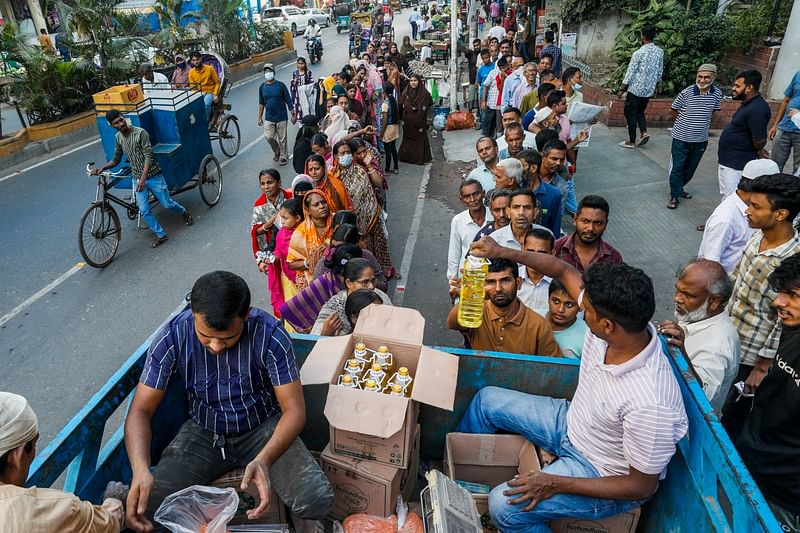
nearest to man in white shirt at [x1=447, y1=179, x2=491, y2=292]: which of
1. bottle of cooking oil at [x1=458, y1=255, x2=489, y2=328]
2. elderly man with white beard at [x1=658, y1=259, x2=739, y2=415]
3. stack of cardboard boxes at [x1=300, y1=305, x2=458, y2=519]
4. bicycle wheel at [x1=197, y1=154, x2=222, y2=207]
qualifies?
bottle of cooking oil at [x1=458, y1=255, x2=489, y2=328]

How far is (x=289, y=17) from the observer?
32.0 meters

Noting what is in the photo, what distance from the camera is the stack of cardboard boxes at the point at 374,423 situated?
2.32m

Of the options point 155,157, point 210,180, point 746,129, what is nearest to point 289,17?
point 210,180

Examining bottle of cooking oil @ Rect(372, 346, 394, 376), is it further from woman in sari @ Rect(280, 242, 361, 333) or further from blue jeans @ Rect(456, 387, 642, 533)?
woman in sari @ Rect(280, 242, 361, 333)

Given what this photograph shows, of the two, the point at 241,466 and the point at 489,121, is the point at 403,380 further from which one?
the point at 489,121

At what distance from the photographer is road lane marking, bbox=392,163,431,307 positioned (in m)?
5.67

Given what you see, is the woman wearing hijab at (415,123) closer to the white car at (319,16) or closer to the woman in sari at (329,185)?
the woman in sari at (329,185)

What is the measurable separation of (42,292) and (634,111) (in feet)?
30.3

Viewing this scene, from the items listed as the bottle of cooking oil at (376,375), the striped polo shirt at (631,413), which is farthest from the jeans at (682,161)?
the bottle of cooking oil at (376,375)

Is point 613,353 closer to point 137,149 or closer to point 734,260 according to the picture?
point 734,260

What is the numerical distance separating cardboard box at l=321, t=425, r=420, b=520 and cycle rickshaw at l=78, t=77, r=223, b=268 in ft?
16.2

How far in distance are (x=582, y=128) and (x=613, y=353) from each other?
5544 mm

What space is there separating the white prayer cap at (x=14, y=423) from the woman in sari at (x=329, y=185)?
3633 millimetres

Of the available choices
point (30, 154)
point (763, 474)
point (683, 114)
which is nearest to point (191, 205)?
point (30, 154)
